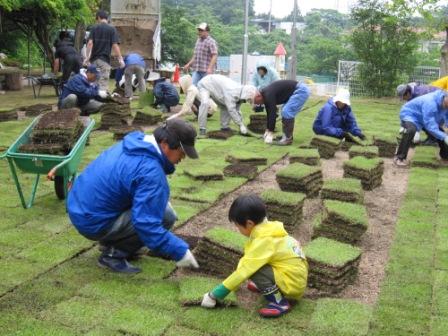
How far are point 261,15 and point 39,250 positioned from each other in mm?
89711

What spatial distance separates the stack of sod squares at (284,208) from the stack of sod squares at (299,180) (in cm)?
99

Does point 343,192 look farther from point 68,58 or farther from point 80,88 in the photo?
point 68,58

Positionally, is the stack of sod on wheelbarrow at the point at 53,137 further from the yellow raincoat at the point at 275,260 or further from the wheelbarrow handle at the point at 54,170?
the yellow raincoat at the point at 275,260

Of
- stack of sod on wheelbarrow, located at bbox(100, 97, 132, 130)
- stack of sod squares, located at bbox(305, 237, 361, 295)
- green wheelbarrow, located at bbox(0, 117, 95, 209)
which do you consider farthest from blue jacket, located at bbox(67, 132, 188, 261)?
stack of sod on wheelbarrow, located at bbox(100, 97, 132, 130)

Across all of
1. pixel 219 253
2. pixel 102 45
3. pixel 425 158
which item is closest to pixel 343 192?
pixel 219 253

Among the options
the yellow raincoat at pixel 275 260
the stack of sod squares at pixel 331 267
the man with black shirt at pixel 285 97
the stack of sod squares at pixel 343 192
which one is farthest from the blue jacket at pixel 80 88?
the yellow raincoat at pixel 275 260

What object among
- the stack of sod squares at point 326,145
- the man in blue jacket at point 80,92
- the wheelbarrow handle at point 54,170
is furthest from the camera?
the man in blue jacket at point 80,92

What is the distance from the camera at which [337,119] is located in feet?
32.4

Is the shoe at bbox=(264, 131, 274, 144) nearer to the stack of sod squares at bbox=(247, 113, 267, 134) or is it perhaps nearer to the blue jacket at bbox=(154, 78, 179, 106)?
the stack of sod squares at bbox=(247, 113, 267, 134)

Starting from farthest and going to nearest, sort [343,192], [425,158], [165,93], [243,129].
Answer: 1. [165,93]
2. [243,129]
3. [425,158]
4. [343,192]

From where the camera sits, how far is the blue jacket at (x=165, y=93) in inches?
503

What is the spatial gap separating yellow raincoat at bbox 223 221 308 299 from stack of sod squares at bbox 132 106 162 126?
7.69 meters

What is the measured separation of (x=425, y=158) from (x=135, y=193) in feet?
21.6

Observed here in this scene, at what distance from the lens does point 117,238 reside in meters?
4.24
